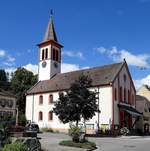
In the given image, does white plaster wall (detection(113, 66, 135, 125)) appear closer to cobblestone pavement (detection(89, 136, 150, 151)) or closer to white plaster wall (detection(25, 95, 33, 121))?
cobblestone pavement (detection(89, 136, 150, 151))

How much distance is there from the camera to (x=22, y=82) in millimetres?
74875

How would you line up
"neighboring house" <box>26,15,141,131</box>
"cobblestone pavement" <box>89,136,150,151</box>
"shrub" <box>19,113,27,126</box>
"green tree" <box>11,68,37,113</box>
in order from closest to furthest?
"cobblestone pavement" <box>89,136,150,151</box>
"neighboring house" <box>26,15,141,131</box>
"shrub" <box>19,113,27,126</box>
"green tree" <box>11,68,37,113</box>

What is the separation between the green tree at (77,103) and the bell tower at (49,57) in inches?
935

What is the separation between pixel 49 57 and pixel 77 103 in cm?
2588

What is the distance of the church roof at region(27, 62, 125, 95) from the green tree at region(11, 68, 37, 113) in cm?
1133

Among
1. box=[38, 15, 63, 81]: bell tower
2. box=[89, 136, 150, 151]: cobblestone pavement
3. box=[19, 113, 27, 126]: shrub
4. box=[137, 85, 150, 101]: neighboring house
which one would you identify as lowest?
box=[89, 136, 150, 151]: cobblestone pavement

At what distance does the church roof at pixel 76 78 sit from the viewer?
50.0 metres

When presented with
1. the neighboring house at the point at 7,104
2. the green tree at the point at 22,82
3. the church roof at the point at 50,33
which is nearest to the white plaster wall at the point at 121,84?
the church roof at the point at 50,33

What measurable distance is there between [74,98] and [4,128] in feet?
74.4

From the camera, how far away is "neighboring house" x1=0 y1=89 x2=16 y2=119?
61.5 meters

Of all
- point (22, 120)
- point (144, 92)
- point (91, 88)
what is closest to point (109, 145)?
point (91, 88)

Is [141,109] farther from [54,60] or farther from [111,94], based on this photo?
[54,60]

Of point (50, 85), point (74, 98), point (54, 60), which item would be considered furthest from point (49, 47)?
point (74, 98)

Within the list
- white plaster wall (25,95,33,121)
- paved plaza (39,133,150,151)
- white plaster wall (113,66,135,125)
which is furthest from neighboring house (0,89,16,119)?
paved plaza (39,133,150,151)
